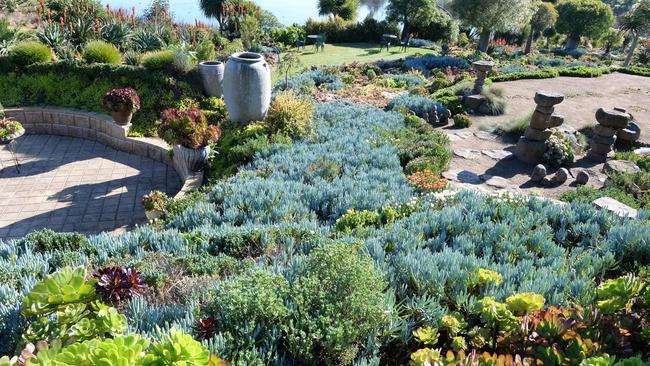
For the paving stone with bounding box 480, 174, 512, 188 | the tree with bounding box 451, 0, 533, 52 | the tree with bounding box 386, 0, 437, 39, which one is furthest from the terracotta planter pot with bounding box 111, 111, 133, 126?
the tree with bounding box 386, 0, 437, 39

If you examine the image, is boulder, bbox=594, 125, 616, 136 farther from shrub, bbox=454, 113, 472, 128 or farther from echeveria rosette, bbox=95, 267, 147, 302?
echeveria rosette, bbox=95, 267, 147, 302

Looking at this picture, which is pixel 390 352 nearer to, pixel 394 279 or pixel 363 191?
pixel 394 279

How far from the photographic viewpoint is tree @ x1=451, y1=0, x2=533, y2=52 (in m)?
18.7

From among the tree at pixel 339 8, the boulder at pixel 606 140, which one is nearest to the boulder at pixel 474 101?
the boulder at pixel 606 140

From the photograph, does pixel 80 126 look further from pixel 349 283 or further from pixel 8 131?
pixel 349 283

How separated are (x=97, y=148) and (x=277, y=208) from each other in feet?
20.7

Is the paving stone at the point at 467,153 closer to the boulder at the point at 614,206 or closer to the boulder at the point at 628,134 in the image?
the boulder at the point at 614,206

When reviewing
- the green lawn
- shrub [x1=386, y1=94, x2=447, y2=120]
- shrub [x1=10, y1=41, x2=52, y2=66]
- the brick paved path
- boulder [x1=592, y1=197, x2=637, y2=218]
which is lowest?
the brick paved path

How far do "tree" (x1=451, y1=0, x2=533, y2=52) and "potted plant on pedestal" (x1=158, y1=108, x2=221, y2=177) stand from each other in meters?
15.3

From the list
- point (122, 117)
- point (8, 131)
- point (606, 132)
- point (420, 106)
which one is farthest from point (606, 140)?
point (8, 131)

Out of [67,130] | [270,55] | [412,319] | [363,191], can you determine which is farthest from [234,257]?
[270,55]

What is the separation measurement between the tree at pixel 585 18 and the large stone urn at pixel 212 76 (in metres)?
26.9

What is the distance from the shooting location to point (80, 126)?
33.9ft

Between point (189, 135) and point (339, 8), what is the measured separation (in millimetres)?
25304
